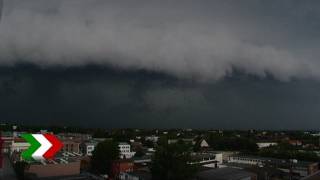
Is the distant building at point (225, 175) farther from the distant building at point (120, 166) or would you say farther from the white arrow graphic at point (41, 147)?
the white arrow graphic at point (41, 147)

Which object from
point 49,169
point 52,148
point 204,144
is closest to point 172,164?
point 49,169

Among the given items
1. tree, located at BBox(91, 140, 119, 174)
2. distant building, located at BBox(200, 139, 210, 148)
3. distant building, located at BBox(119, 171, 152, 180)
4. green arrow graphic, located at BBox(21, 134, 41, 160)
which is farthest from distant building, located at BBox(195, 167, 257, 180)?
distant building, located at BBox(200, 139, 210, 148)

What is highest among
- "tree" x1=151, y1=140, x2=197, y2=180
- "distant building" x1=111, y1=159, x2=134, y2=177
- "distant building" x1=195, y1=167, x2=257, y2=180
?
"tree" x1=151, y1=140, x2=197, y2=180

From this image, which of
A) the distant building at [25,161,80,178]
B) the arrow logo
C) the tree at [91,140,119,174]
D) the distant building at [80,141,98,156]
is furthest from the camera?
the distant building at [80,141,98,156]

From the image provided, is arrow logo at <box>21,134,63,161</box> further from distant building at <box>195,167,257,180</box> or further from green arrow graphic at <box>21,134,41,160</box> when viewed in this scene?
distant building at <box>195,167,257,180</box>

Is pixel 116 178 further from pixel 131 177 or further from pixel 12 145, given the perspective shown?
pixel 12 145

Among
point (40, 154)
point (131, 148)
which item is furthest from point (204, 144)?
point (40, 154)
